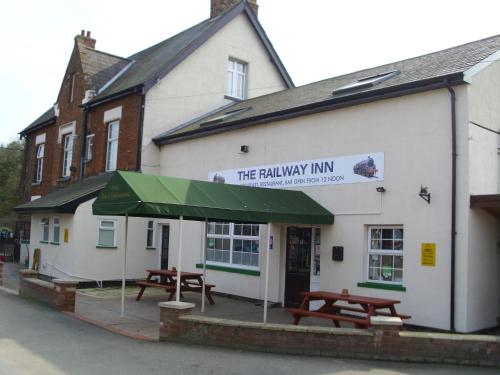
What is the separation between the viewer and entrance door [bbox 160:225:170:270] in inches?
717

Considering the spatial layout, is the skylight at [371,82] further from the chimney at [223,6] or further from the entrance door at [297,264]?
the chimney at [223,6]

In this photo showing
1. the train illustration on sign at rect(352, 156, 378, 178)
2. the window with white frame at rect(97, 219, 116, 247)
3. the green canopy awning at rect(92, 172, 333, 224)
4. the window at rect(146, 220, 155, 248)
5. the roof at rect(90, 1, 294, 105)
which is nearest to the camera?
the green canopy awning at rect(92, 172, 333, 224)

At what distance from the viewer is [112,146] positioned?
19797 millimetres

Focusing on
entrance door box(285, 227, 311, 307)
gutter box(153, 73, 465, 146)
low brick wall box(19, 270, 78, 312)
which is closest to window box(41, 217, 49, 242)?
low brick wall box(19, 270, 78, 312)

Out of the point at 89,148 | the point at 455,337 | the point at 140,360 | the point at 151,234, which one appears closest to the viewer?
the point at 140,360

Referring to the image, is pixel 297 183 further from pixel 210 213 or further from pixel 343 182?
pixel 210 213

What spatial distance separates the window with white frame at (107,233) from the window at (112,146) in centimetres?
275

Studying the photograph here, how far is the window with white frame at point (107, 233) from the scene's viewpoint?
17.2 m

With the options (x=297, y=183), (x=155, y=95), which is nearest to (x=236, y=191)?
(x=297, y=183)

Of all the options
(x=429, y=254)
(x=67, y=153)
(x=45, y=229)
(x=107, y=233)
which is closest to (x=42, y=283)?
(x=107, y=233)

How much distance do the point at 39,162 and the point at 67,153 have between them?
457 centimetres

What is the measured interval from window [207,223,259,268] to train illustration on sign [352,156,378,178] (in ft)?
12.1

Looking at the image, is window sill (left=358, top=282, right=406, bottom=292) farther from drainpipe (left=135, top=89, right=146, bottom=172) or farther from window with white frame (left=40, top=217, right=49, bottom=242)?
window with white frame (left=40, top=217, right=49, bottom=242)

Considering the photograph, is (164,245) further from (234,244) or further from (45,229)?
(45,229)
